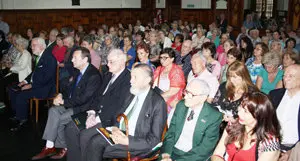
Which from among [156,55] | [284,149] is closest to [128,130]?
[284,149]

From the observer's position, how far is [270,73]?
4.32m

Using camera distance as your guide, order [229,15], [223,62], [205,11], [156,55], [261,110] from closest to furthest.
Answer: [261,110]
[223,62]
[156,55]
[229,15]
[205,11]

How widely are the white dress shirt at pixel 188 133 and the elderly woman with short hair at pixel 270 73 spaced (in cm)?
164

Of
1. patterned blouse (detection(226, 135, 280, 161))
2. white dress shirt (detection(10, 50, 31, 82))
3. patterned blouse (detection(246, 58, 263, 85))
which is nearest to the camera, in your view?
patterned blouse (detection(226, 135, 280, 161))

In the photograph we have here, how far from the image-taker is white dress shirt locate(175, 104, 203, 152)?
288 cm

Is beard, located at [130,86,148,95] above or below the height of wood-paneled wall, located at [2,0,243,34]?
below

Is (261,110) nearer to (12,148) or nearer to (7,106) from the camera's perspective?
(12,148)

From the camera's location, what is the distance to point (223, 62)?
5.98m

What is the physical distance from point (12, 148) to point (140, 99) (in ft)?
6.92

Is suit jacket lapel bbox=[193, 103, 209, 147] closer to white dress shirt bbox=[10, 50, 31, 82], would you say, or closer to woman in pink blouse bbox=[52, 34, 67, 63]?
white dress shirt bbox=[10, 50, 31, 82]

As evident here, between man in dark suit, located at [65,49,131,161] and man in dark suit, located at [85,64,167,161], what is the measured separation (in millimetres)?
280

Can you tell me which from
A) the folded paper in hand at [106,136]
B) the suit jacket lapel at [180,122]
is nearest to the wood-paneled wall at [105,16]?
the folded paper in hand at [106,136]

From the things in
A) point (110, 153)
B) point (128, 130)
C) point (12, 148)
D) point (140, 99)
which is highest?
point (140, 99)

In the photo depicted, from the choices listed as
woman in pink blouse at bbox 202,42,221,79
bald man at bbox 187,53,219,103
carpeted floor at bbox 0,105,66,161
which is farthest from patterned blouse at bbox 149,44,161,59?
bald man at bbox 187,53,219,103
